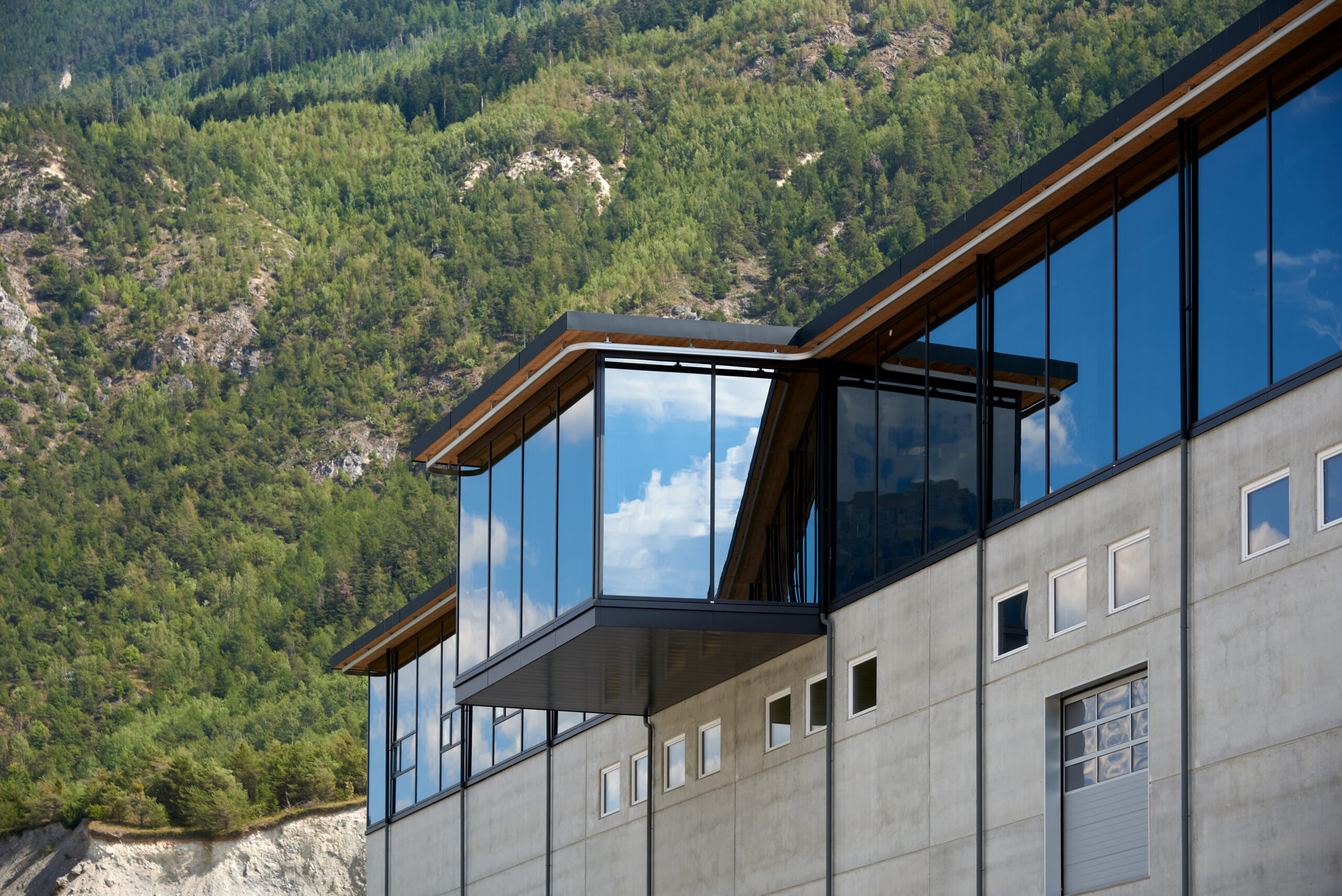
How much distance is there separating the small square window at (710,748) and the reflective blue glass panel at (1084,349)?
9024mm

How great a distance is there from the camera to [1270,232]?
16.5 metres

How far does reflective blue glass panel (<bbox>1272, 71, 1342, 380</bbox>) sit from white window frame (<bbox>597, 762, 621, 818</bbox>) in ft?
55.1

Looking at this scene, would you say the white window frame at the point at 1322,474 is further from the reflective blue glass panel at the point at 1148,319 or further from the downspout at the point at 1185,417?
the reflective blue glass panel at the point at 1148,319

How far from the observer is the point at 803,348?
80.8 ft

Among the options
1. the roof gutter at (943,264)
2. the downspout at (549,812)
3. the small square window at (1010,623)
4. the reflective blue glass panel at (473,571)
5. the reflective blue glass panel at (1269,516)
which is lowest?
the downspout at (549,812)

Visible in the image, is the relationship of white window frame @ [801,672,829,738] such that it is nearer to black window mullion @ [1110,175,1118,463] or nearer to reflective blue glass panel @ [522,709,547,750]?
black window mullion @ [1110,175,1118,463]

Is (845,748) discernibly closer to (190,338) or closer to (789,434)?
(789,434)

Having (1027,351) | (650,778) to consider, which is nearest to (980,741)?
(1027,351)

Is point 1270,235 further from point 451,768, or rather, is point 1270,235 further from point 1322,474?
point 451,768

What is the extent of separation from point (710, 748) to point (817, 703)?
3.51m

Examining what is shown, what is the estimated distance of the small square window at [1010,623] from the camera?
784 inches

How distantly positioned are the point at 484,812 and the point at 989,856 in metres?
18.3

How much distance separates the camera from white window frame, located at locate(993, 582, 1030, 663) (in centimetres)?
1980

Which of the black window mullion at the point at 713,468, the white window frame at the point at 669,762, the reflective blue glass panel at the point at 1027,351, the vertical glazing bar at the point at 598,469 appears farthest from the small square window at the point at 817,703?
the reflective blue glass panel at the point at 1027,351
